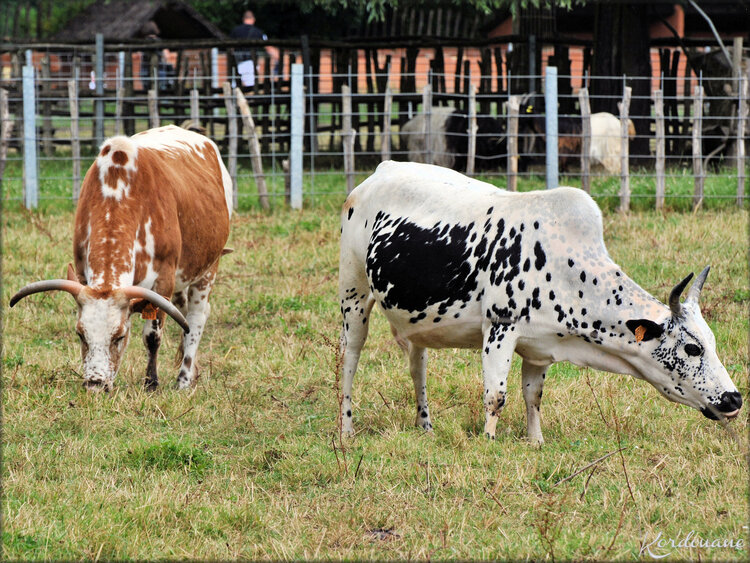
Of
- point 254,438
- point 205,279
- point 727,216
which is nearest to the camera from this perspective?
point 254,438

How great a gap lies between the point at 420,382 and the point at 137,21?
19.2 meters

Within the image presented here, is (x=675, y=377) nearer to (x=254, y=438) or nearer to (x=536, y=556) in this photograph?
(x=536, y=556)

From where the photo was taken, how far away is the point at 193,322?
711 cm

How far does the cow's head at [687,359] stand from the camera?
466cm

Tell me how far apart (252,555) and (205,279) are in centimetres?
360

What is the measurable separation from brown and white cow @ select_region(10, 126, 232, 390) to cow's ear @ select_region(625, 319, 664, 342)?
100 inches

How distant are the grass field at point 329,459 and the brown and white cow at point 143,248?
329mm

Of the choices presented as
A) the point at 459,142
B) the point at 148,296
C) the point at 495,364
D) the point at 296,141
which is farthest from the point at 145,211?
the point at 459,142

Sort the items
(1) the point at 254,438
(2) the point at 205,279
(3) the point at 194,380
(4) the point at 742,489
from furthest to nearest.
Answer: (2) the point at 205,279
(3) the point at 194,380
(1) the point at 254,438
(4) the point at 742,489

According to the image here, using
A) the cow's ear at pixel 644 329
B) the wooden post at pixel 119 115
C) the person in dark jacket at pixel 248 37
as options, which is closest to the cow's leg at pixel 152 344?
the cow's ear at pixel 644 329

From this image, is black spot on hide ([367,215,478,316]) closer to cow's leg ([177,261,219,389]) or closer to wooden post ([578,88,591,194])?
cow's leg ([177,261,219,389])

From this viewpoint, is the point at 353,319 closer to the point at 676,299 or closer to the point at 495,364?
the point at 495,364

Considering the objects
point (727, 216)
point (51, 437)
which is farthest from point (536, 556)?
point (727, 216)

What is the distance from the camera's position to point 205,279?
725cm
